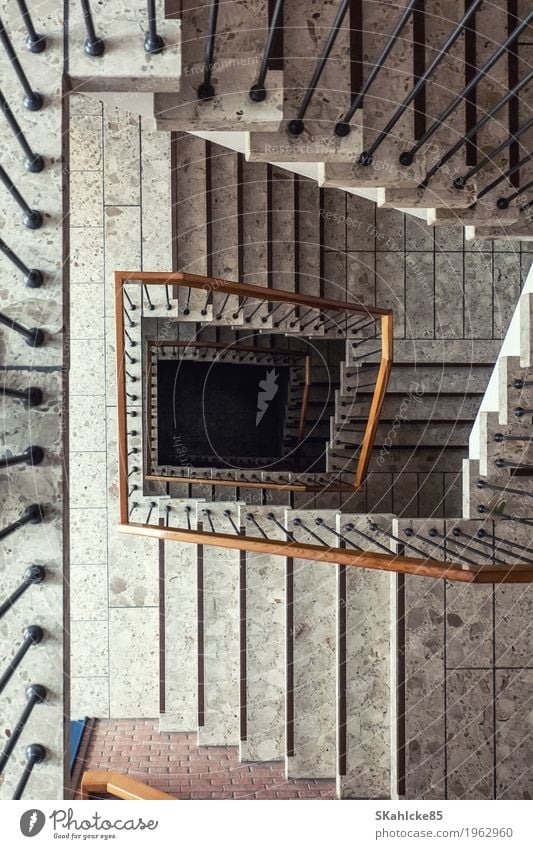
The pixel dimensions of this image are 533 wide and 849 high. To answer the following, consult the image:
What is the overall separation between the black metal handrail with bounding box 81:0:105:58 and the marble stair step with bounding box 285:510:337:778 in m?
2.47

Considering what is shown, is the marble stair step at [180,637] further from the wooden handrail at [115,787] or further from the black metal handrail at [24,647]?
the black metal handrail at [24,647]

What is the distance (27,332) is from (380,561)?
63.8 inches

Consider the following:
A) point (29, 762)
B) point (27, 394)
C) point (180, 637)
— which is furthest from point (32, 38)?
point (180, 637)

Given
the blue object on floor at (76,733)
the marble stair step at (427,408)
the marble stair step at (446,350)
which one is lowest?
the blue object on floor at (76,733)

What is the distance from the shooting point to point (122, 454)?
11.2 ft

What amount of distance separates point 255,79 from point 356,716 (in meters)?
3.25

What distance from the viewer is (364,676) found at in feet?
12.6

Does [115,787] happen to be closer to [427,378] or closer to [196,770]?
[196,770]

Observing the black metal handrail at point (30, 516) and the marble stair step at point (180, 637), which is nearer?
the black metal handrail at point (30, 516)

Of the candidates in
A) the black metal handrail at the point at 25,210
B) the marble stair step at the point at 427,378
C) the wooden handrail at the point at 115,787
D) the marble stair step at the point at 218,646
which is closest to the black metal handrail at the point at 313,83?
the black metal handrail at the point at 25,210

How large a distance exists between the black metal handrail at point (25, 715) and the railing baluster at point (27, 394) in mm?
994

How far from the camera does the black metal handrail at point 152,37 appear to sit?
87.9 inches

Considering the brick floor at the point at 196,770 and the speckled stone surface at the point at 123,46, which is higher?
the speckled stone surface at the point at 123,46
